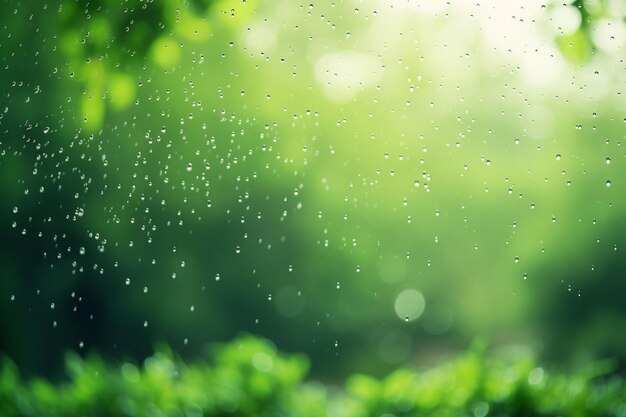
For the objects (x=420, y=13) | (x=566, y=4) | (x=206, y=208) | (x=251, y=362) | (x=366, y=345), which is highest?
(x=420, y=13)

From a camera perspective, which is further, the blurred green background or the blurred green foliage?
the blurred green background

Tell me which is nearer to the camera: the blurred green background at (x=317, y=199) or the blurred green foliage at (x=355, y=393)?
the blurred green foliage at (x=355, y=393)

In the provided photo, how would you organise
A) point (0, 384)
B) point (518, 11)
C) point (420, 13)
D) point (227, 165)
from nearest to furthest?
point (0, 384), point (518, 11), point (420, 13), point (227, 165)

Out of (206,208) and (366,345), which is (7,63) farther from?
(366,345)

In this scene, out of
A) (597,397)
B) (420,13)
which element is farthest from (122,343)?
(597,397)

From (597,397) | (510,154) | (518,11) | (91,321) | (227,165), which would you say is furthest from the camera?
(91,321)
